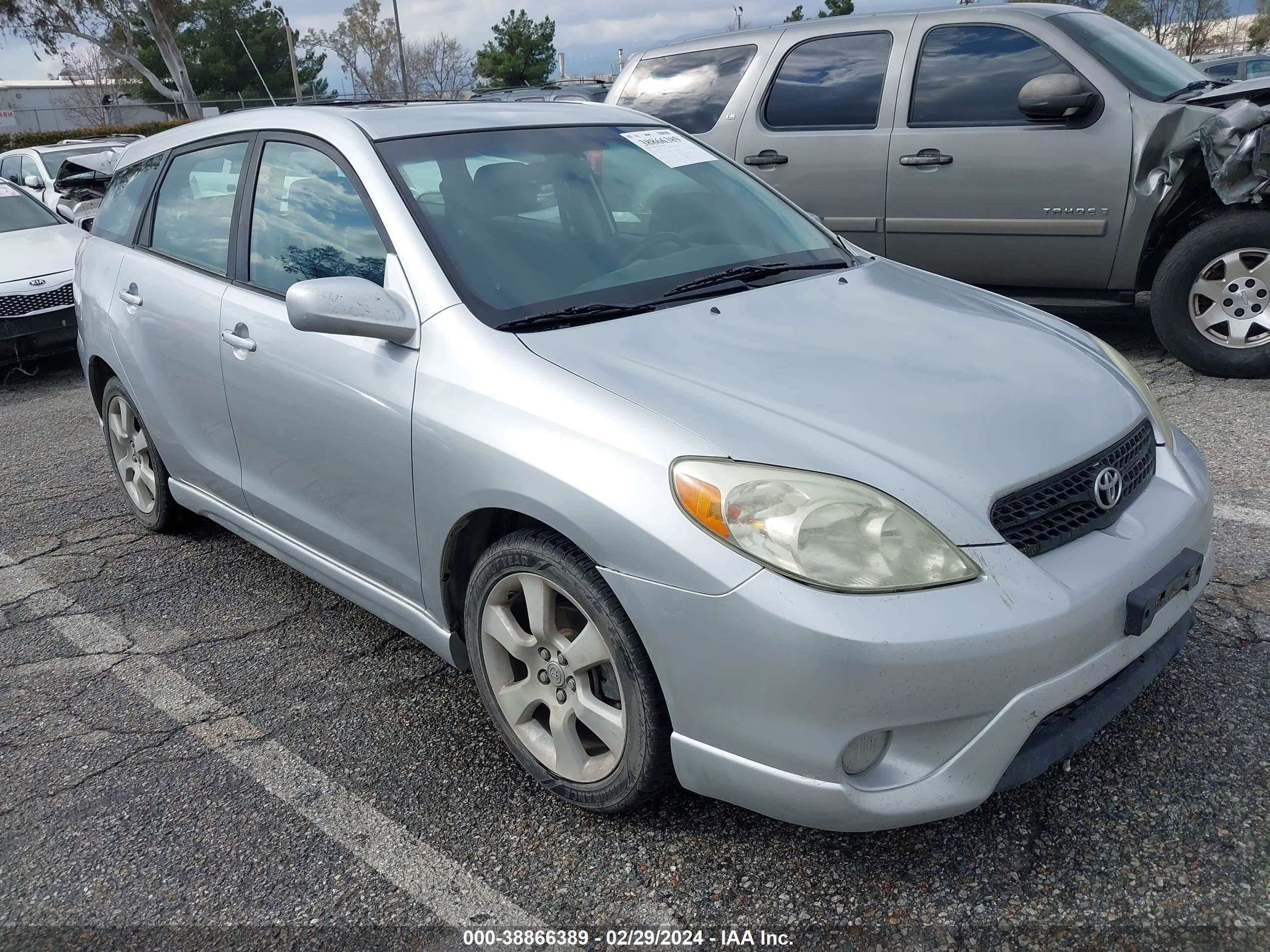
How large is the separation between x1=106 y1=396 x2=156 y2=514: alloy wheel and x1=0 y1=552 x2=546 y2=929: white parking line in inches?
29.3

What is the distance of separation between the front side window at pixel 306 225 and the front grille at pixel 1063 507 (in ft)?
5.73

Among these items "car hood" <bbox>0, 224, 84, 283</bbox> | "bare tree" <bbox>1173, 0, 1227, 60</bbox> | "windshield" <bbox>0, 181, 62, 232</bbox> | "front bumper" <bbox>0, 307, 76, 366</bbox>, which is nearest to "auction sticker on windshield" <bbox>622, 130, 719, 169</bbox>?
"front bumper" <bbox>0, 307, 76, 366</bbox>

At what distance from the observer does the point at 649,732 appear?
223cm

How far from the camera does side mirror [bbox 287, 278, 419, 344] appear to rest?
2.59 meters

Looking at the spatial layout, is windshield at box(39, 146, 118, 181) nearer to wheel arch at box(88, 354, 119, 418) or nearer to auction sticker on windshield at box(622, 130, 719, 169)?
wheel arch at box(88, 354, 119, 418)

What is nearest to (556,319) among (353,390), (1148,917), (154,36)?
(353,390)

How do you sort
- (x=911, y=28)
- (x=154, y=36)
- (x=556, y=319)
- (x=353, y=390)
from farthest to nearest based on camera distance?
(x=154, y=36), (x=911, y=28), (x=353, y=390), (x=556, y=319)

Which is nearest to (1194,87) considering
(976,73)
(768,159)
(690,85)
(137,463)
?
(976,73)

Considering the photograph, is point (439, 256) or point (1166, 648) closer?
point (1166, 648)

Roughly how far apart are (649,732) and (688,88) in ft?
17.7

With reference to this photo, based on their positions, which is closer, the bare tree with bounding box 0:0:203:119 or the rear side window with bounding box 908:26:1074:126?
the rear side window with bounding box 908:26:1074:126

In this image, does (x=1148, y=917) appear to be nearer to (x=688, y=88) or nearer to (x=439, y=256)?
(x=439, y=256)

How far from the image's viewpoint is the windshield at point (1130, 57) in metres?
5.45

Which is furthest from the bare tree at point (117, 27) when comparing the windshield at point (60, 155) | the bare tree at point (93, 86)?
the windshield at point (60, 155)
